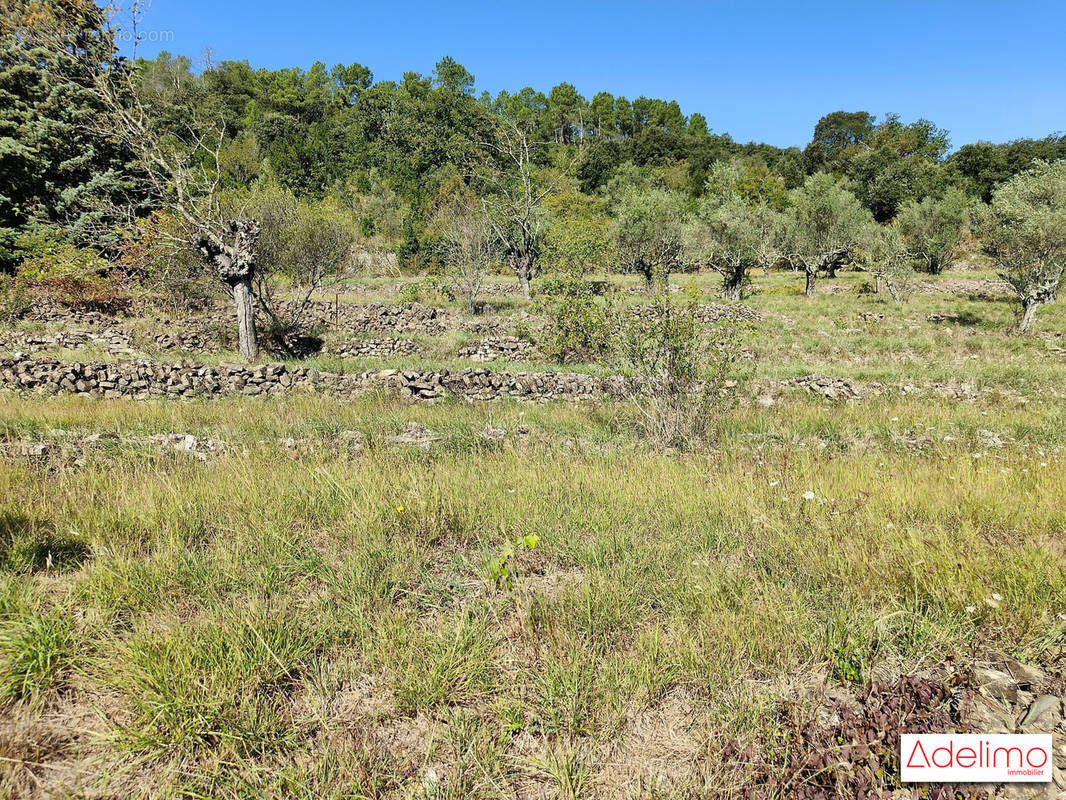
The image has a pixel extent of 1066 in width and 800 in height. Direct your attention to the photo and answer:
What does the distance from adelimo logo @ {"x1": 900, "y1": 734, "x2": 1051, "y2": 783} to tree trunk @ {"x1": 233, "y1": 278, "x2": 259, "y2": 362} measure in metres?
14.8

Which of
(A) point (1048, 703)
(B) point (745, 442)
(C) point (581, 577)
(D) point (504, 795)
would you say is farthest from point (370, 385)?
(A) point (1048, 703)

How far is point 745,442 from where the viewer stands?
6.80m

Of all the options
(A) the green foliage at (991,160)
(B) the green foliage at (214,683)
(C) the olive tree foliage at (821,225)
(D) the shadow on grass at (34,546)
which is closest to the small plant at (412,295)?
(D) the shadow on grass at (34,546)

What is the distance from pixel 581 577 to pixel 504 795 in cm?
146

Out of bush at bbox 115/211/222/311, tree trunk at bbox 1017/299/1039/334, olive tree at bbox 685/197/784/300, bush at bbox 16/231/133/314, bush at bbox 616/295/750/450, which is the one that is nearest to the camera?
bush at bbox 616/295/750/450

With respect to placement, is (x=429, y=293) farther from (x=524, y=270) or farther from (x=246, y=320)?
(x=246, y=320)

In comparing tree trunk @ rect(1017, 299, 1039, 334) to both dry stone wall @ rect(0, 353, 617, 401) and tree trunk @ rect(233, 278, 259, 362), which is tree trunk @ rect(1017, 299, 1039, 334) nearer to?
dry stone wall @ rect(0, 353, 617, 401)

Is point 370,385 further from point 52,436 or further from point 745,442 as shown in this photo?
point 745,442

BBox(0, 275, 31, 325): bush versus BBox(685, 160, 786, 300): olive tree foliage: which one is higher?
BBox(685, 160, 786, 300): olive tree foliage

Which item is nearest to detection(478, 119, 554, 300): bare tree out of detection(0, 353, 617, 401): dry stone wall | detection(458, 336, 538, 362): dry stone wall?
detection(458, 336, 538, 362): dry stone wall

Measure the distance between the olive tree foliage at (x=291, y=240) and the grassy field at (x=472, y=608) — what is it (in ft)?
37.0

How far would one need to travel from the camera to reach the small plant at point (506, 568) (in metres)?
3.14

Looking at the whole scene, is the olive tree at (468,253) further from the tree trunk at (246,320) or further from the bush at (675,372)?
the bush at (675,372)

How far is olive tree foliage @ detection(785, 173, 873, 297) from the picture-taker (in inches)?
1210
